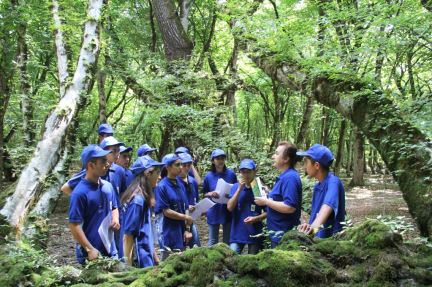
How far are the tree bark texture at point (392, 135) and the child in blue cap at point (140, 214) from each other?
3946 millimetres

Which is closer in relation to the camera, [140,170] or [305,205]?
[140,170]

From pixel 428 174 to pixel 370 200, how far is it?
833 cm

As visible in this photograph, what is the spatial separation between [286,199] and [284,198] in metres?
0.03

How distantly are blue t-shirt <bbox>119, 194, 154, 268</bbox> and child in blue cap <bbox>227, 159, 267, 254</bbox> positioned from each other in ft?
4.11

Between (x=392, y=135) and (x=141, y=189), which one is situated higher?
(x=392, y=135)

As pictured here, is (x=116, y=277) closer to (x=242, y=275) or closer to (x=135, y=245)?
(x=242, y=275)

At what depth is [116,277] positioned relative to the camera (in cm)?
219

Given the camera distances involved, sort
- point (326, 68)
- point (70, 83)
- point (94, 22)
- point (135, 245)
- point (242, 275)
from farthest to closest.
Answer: point (94, 22) → point (70, 83) → point (326, 68) → point (135, 245) → point (242, 275)

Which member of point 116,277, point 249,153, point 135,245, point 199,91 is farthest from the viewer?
point 199,91

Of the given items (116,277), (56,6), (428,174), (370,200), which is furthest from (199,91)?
(370,200)

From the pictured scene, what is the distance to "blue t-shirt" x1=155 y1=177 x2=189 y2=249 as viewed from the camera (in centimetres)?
430

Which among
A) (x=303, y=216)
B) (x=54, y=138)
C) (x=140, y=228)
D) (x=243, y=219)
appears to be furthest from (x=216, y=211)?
(x=303, y=216)

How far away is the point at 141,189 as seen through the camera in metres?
3.85

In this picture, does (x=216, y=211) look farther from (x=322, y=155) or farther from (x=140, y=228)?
(x=322, y=155)
